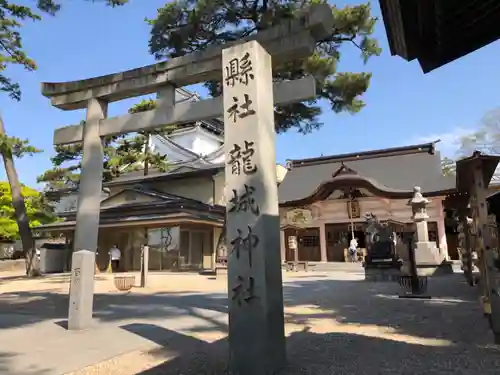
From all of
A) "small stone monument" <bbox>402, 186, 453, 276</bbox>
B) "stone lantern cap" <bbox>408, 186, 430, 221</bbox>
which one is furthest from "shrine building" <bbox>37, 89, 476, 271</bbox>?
"small stone monument" <bbox>402, 186, 453, 276</bbox>

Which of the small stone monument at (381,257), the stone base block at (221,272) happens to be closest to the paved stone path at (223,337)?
the small stone monument at (381,257)

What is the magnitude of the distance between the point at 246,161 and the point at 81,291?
3.92m

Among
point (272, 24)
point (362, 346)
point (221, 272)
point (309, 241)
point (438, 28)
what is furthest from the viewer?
point (309, 241)

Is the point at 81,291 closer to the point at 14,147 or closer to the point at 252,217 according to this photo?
the point at 252,217

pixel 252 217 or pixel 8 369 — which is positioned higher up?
pixel 252 217

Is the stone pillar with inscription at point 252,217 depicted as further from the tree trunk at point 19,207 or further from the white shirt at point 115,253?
the white shirt at point 115,253

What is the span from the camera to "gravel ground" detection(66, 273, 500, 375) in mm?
4284

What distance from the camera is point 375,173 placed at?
29328 millimetres

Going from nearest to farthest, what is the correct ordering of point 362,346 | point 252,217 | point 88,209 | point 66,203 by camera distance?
1. point 252,217
2. point 362,346
3. point 88,209
4. point 66,203

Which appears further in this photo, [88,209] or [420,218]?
[420,218]

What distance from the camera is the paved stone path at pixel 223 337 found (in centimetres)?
440

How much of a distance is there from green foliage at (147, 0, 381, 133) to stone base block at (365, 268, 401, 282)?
241 inches

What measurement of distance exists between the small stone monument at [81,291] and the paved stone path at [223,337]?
0.82 ft

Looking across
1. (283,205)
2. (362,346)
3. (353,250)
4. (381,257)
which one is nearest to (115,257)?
(283,205)
